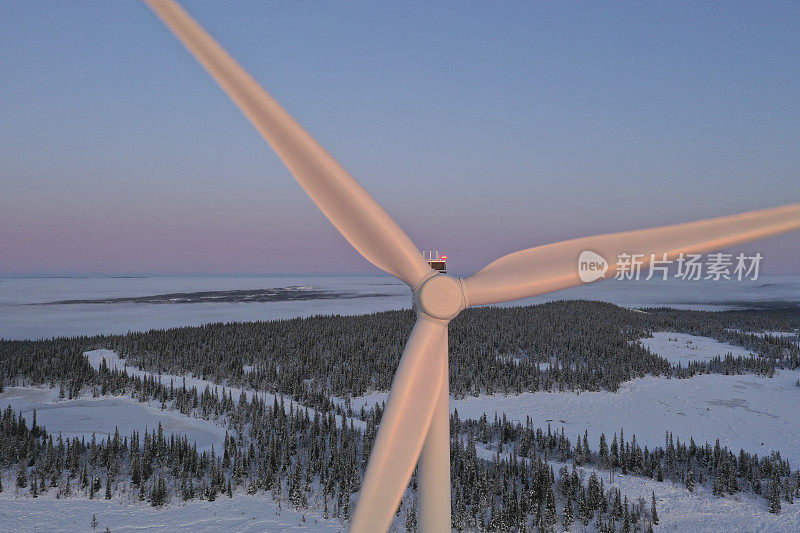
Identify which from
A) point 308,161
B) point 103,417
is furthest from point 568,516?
point 103,417

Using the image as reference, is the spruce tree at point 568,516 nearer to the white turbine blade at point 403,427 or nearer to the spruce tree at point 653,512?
the spruce tree at point 653,512

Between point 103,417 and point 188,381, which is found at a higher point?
point 188,381

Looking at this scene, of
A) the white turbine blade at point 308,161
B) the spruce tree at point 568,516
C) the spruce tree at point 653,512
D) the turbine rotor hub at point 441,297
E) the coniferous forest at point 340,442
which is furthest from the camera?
the coniferous forest at point 340,442

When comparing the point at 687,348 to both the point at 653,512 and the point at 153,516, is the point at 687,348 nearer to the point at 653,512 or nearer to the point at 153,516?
the point at 653,512

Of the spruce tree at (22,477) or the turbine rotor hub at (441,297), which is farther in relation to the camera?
the spruce tree at (22,477)

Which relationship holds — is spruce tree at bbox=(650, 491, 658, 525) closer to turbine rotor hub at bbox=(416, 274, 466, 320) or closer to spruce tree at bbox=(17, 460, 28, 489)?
turbine rotor hub at bbox=(416, 274, 466, 320)

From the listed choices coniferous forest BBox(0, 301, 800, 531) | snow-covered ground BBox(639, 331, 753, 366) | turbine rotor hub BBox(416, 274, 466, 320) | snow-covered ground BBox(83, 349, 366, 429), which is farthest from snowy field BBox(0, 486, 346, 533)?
snow-covered ground BBox(639, 331, 753, 366)

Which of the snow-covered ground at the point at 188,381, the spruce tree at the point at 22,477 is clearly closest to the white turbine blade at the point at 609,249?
the snow-covered ground at the point at 188,381
